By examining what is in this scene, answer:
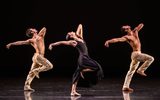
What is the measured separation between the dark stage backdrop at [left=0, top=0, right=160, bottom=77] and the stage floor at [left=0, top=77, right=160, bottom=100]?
1.18 meters

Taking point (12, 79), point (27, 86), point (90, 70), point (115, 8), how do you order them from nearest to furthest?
point (90, 70)
point (27, 86)
point (12, 79)
point (115, 8)

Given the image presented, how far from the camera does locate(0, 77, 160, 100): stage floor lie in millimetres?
9102

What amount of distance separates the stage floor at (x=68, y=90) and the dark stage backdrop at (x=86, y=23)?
3.88ft

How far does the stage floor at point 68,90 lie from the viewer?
9.10m

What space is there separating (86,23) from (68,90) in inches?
130

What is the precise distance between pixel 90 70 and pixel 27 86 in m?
1.46

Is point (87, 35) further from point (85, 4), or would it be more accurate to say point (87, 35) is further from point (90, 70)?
point (90, 70)

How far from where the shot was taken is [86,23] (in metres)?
13.1

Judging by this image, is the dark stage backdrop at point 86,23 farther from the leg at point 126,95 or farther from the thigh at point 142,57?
the leg at point 126,95

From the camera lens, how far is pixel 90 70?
9656mm

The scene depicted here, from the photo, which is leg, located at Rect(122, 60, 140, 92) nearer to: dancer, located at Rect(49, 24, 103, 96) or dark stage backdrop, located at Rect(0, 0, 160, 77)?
dancer, located at Rect(49, 24, 103, 96)

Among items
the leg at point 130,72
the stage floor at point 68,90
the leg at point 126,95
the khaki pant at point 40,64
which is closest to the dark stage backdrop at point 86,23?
the stage floor at point 68,90

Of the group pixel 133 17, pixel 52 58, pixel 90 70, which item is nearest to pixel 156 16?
pixel 133 17

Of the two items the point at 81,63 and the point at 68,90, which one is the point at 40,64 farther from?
the point at 81,63
